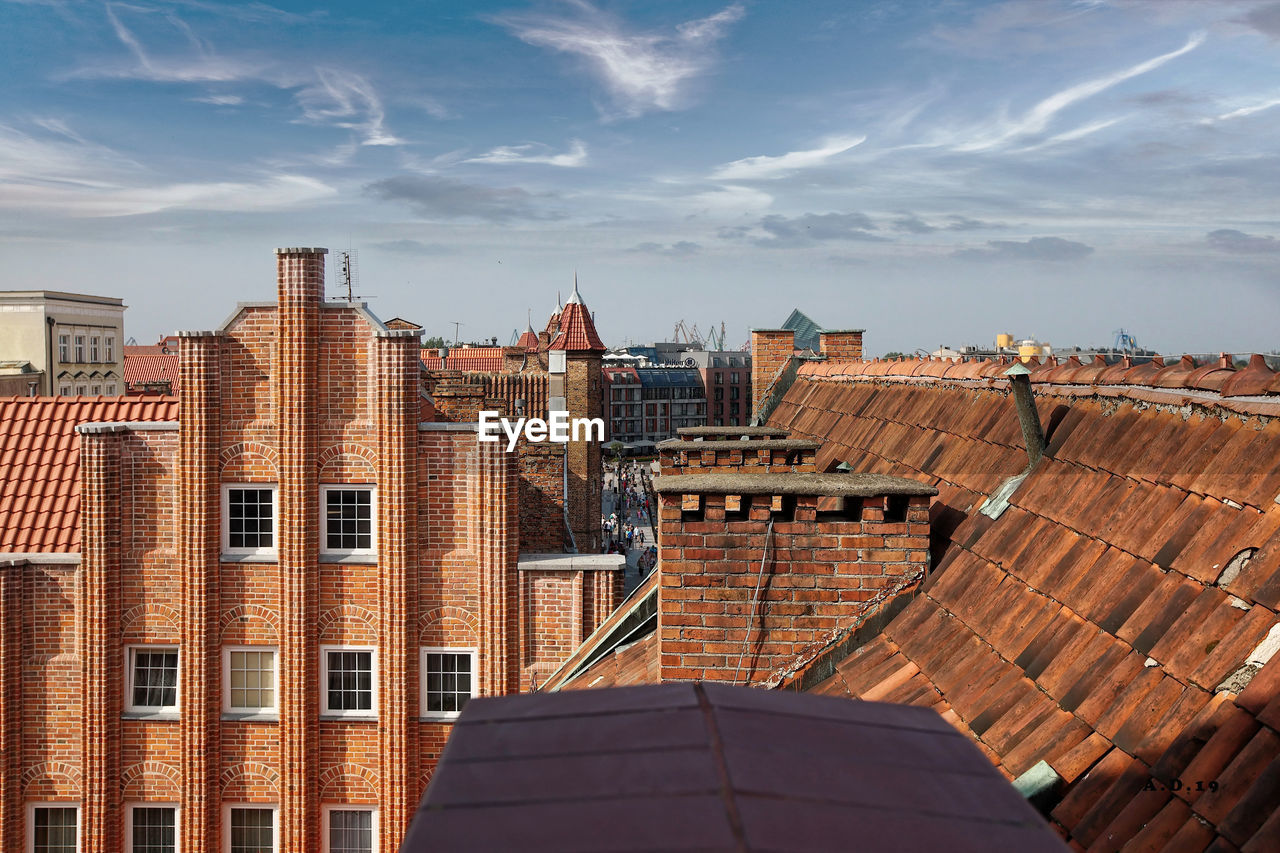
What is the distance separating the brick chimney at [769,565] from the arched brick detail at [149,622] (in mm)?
11691

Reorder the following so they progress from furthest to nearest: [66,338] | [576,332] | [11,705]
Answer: [66,338], [576,332], [11,705]

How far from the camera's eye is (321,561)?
14820 millimetres

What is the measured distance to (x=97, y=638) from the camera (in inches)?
572

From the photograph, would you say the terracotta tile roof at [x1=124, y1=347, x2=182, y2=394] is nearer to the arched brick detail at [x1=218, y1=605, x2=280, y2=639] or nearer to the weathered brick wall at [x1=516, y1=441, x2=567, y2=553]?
the weathered brick wall at [x1=516, y1=441, x2=567, y2=553]

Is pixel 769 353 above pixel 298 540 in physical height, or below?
above

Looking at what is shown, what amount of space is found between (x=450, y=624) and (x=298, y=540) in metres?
2.50

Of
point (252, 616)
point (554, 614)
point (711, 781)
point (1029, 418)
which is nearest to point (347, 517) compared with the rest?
point (252, 616)

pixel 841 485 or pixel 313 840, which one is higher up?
pixel 841 485

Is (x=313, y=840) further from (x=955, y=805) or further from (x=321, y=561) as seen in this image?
(x=955, y=805)

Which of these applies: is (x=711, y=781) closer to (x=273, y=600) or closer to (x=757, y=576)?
(x=757, y=576)

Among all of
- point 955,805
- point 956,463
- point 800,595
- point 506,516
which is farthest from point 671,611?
point 506,516

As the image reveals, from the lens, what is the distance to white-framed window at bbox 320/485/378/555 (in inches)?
589

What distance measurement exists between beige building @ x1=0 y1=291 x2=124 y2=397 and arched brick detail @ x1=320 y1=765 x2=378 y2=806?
28.3m

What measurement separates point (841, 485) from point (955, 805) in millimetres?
3808
